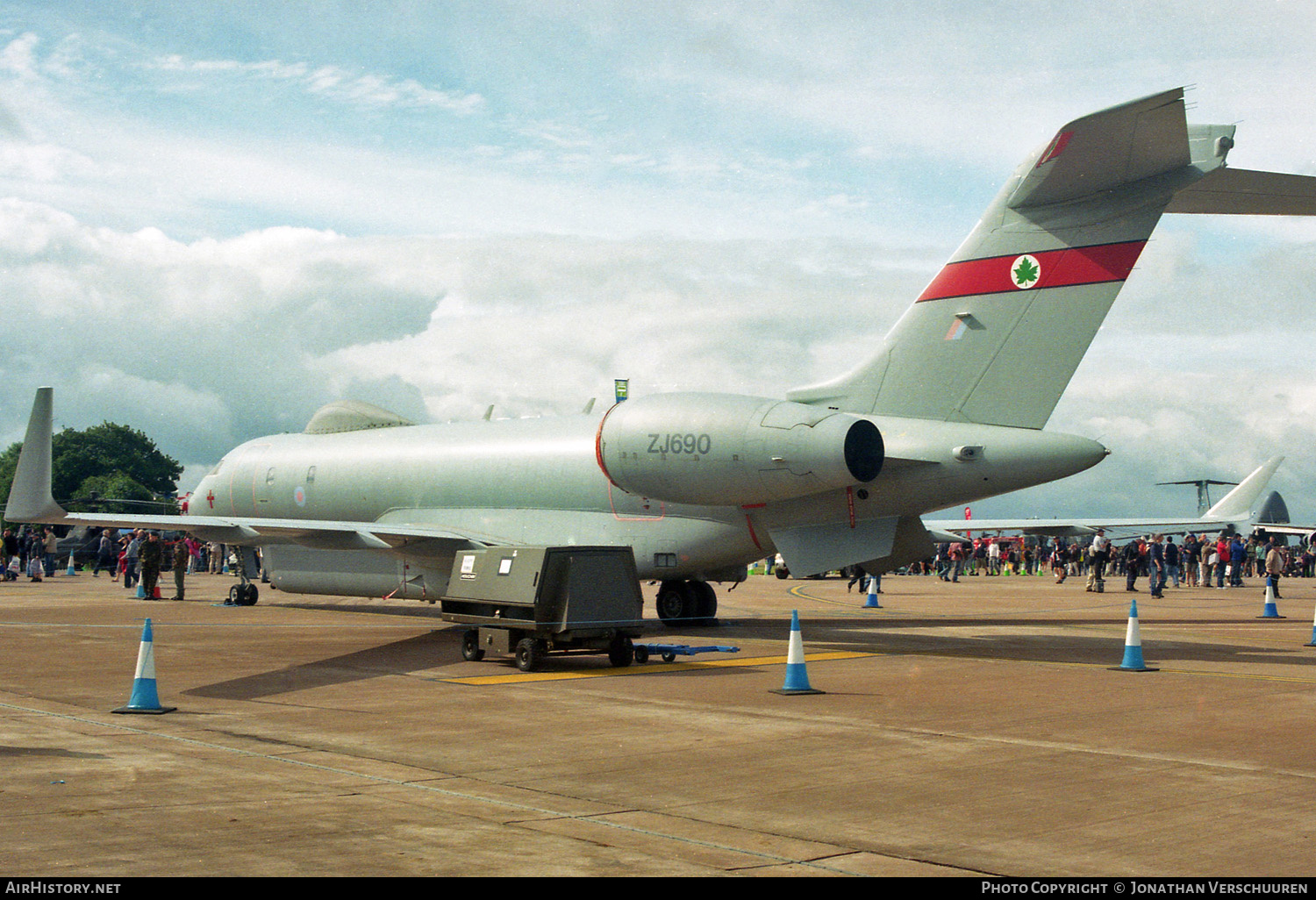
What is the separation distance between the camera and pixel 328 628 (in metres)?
21.9

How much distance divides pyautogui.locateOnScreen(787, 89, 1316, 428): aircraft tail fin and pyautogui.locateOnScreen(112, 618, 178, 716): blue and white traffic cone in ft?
35.4

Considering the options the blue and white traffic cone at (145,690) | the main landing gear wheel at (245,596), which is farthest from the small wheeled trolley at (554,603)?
the main landing gear wheel at (245,596)

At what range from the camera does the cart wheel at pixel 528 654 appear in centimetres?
1479

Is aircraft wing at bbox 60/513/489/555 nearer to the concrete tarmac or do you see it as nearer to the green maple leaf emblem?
the concrete tarmac

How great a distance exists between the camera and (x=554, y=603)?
14.8 metres

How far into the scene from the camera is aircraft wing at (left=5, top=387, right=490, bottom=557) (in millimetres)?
19828

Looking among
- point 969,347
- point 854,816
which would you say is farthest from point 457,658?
Answer: point 854,816

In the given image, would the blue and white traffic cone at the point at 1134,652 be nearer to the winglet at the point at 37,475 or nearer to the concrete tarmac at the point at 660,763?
the concrete tarmac at the point at 660,763

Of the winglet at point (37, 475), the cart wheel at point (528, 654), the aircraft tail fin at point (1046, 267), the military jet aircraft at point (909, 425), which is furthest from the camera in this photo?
the winglet at point (37, 475)

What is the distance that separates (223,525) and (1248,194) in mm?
16523

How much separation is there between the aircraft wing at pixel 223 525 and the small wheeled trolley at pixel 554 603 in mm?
5068

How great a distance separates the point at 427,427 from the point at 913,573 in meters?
38.3

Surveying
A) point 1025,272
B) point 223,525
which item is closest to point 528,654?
point 223,525

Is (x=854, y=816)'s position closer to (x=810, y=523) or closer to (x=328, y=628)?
(x=810, y=523)
